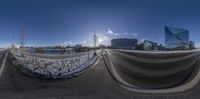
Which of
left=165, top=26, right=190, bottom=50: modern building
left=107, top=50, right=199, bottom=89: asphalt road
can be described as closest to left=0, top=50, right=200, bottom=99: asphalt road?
left=107, top=50, right=199, bottom=89: asphalt road

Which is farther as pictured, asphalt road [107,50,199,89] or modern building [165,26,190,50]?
modern building [165,26,190,50]

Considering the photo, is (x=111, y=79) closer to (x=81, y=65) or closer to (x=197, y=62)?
(x=81, y=65)

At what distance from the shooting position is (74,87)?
8.03 m

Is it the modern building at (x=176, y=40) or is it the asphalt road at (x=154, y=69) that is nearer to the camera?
the asphalt road at (x=154, y=69)

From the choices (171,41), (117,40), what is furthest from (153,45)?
(171,41)

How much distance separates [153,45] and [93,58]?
2699 centimetres

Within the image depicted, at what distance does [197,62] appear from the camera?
739 cm

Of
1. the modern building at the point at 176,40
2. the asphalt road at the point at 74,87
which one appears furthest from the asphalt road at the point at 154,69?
the modern building at the point at 176,40

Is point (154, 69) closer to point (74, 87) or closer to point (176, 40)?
point (74, 87)

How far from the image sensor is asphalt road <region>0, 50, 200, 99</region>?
23.6 feet

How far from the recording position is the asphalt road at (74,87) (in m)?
7.21

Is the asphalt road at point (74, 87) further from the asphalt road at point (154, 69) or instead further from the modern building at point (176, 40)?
the modern building at point (176, 40)

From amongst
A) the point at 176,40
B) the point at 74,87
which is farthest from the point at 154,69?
the point at 176,40

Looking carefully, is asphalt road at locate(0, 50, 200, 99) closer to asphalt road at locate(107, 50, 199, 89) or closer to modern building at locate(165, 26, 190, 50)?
asphalt road at locate(107, 50, 199, 89)
